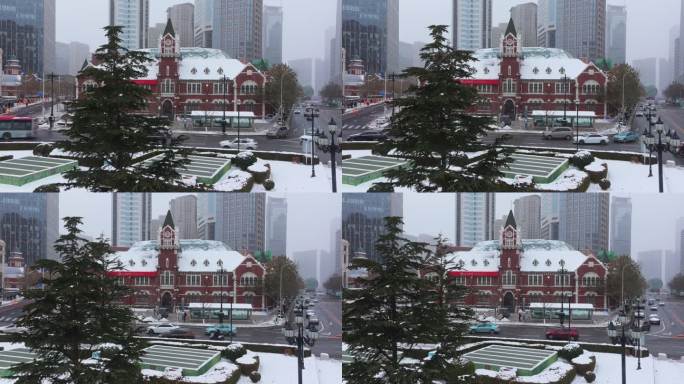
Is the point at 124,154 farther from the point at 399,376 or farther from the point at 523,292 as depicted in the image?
the point at 523,292

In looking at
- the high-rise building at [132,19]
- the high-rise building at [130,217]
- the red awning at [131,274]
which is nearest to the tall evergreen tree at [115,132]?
the high-rise building at [130,217]

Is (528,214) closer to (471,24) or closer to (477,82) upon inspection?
(477,82)

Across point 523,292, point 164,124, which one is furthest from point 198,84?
point 523,292

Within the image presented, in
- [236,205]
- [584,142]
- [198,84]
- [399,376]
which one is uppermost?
[198,84]

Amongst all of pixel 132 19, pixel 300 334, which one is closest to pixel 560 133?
pixel 300 334

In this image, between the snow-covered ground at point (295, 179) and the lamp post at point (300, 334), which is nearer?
the snow-covered ground at point (295, 179)

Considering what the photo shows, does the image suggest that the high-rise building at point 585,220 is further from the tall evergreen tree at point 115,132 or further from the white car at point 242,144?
the tall evergreen tree at point 115,132
